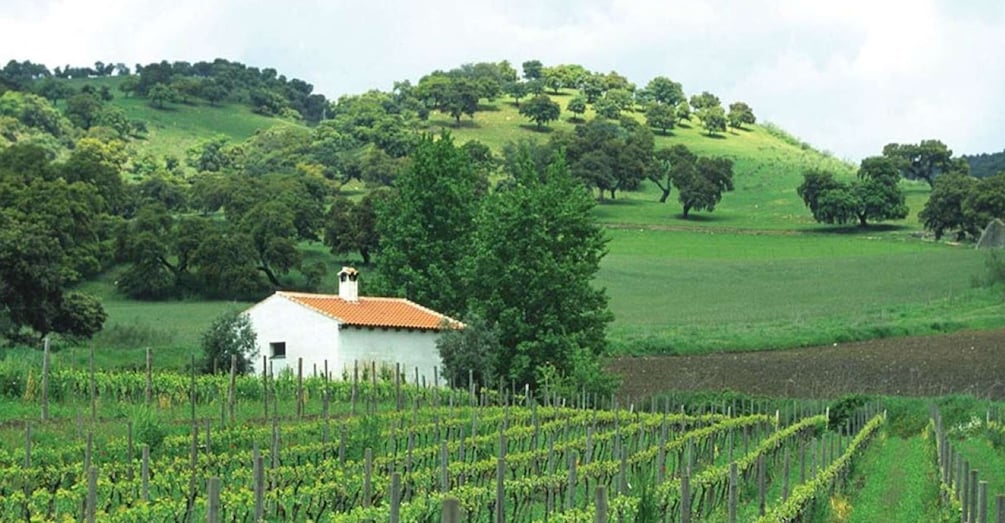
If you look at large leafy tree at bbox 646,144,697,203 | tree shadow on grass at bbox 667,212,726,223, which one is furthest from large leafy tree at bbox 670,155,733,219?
tree shadow on grass at bbox 667,212,726,223

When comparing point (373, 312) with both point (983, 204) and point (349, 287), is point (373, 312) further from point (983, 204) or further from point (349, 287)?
point (983, 204)

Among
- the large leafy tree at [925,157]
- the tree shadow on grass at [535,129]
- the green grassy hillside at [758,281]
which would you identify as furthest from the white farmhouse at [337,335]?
the tree shadow on grass at [535,129]

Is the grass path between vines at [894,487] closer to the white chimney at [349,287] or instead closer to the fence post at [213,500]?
the fence post at [213,500]

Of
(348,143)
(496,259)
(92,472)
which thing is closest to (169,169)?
(348,143)

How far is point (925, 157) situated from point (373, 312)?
333 feet

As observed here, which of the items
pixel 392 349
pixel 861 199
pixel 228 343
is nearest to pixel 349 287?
pixel 392 349

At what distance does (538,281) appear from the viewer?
59.0 metres

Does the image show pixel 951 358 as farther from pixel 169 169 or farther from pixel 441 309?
pixel 169 169

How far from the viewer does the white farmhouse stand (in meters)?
55.5

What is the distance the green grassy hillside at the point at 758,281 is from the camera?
73.5m

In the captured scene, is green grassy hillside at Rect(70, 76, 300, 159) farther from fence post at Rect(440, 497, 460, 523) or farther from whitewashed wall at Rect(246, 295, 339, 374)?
fence post at Rect(440, 497, 460, 523)

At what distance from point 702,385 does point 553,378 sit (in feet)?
27.5

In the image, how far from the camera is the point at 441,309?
66250 millimetres

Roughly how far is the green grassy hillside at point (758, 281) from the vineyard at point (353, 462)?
24528 mm
